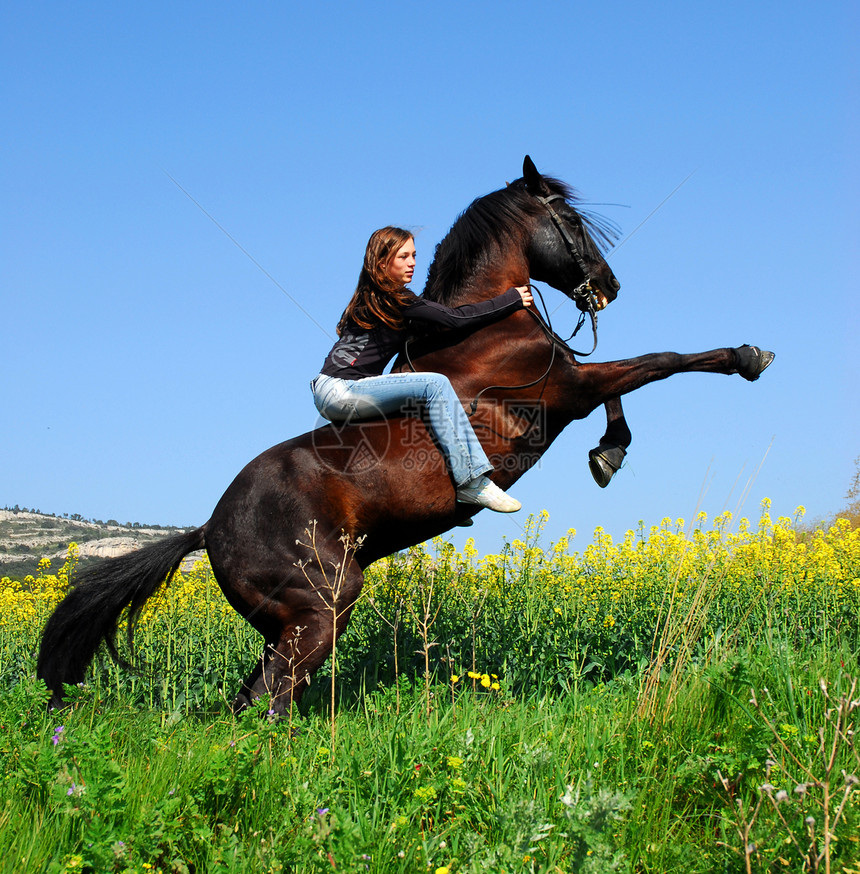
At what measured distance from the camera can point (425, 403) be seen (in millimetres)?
4805

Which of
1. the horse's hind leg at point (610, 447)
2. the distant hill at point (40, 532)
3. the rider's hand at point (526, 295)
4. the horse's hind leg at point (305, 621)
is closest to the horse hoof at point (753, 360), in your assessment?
the horse's hind leg at point (610, 447)

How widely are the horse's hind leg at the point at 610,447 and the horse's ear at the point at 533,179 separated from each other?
1.57m

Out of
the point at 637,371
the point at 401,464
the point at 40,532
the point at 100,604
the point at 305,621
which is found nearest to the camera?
the point at 305,621

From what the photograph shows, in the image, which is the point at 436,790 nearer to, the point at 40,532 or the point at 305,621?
the point at 305,621

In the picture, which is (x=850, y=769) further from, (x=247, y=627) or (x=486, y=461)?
(x=247, y=627)

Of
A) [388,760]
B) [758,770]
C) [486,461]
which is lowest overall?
[388,760]

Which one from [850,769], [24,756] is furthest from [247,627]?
Result: [850,769]

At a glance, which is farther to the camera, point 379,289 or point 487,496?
point 379,289

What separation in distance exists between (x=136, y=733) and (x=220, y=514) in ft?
4.64

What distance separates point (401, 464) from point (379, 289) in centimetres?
109

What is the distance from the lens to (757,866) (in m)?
2.45

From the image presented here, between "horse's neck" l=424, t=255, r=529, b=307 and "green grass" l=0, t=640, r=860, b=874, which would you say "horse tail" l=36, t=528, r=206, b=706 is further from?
"horse's neck" l=424, t=255, r=529, b=307

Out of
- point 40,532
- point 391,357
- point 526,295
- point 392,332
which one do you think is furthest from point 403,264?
point 40,532

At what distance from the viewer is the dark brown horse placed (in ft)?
15.2
